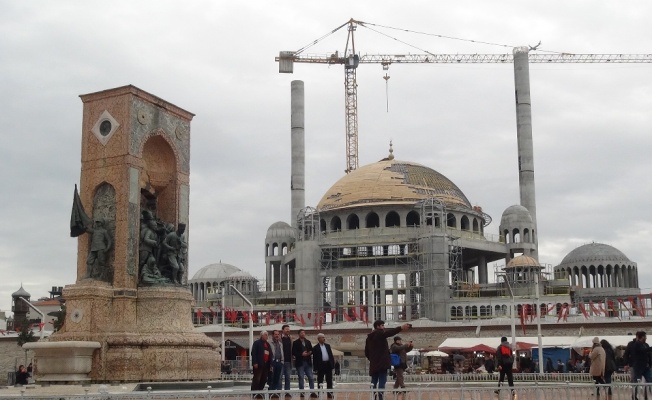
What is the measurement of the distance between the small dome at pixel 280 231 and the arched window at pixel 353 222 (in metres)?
8.57

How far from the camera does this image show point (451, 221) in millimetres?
76250

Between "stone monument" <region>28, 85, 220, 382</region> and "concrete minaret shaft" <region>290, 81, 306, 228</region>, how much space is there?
65349 millimetres

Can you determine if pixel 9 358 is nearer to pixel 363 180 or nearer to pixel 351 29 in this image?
pixel 363 180

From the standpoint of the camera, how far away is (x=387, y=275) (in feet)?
230

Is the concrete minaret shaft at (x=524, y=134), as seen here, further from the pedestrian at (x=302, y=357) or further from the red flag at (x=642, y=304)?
the pedestrian at (x=302, y=357)

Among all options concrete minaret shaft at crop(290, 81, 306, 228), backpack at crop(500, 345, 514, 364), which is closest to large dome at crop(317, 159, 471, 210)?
concrete minaret shaft at crop(290, 81, 306, 228)

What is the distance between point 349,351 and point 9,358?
2425cm

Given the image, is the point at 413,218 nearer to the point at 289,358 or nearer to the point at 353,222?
the point at 353,222

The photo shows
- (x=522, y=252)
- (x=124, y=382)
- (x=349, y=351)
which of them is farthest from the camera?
(x=522, y=252)

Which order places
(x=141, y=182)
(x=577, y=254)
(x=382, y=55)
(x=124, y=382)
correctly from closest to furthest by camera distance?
(x=124, y=382), (x=141, y=182), (x=577, y=254), (x=382, y=55)

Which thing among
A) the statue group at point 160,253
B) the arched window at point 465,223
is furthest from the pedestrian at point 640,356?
the arched window at point 465,223

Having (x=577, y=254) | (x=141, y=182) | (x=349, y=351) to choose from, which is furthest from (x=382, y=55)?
(x=141, y=182)

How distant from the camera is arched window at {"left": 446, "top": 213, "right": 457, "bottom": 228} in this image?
75.1 metres

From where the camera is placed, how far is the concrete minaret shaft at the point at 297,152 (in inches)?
3561
